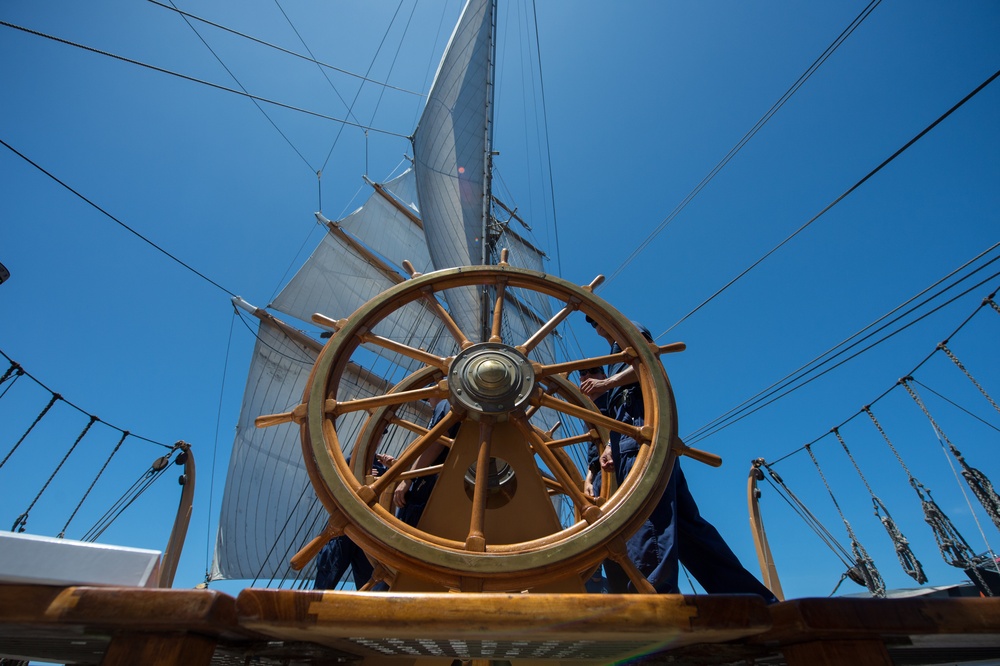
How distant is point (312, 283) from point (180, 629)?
2051 centimetres

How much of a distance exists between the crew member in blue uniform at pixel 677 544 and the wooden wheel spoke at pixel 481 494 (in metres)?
0.64

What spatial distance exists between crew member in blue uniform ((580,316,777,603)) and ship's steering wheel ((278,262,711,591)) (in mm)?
236

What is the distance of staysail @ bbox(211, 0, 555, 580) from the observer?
46.1 ft

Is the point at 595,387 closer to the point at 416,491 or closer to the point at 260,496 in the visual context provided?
the point at 416,491

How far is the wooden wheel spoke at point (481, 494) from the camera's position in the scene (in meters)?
1.59

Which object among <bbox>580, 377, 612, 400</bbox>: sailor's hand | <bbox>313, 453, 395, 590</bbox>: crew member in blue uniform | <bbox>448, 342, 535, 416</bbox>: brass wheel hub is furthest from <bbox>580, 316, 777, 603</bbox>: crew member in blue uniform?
<bbox>313, 453, 395, 590</bbox>: crew member in blue uniform

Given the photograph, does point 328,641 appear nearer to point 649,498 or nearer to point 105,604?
point 105,604

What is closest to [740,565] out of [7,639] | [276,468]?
[7,639]

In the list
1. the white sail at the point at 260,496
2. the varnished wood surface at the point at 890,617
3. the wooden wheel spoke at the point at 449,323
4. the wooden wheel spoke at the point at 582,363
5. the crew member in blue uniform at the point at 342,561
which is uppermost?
the white sail at the point at 260,496

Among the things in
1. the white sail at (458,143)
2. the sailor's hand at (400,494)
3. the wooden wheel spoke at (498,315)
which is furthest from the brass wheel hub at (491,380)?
the white sail at (458,143)

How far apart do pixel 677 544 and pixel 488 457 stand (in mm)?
882

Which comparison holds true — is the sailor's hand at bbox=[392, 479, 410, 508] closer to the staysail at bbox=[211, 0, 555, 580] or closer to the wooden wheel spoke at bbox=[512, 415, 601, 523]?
the wooden wheel spoke at bbox=[512, 415, 601, 523]

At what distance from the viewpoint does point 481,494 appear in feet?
5.76

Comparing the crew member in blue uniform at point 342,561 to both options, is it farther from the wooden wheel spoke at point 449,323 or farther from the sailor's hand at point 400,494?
the wooden wheel spoke at point 449,323
